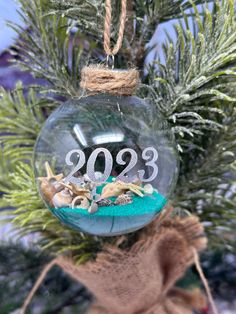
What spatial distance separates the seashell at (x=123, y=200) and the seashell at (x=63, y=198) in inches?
1.6

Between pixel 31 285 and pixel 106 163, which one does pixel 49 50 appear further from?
pixel 31 285

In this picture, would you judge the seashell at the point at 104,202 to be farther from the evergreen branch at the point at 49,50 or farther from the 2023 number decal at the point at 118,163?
the evergreen branch at the point at 49,50

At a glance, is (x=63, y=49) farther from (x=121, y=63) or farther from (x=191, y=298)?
(x=191, y=298)

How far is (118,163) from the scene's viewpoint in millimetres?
351

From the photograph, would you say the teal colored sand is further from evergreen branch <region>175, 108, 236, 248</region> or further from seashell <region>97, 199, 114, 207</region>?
evergreen branch <region>175, 108, 236, 248</region>

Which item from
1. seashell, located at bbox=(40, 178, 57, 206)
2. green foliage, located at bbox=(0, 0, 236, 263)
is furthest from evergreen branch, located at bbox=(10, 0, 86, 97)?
seashell, located at bbox=(40, 178, 57, 206)

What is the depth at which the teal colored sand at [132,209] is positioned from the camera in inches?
14.2

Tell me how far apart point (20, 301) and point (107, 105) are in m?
0.30

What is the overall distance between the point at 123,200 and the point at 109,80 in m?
0.10

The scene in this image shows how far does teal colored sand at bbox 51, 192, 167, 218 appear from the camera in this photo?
360 mm

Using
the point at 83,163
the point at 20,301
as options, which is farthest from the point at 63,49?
the point at 20,301

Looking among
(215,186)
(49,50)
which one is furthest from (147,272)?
(49,50)

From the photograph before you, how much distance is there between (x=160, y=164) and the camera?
0.37 m

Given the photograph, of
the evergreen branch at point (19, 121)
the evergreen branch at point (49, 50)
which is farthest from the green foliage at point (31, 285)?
the evergreen branch at point (49, 50)
